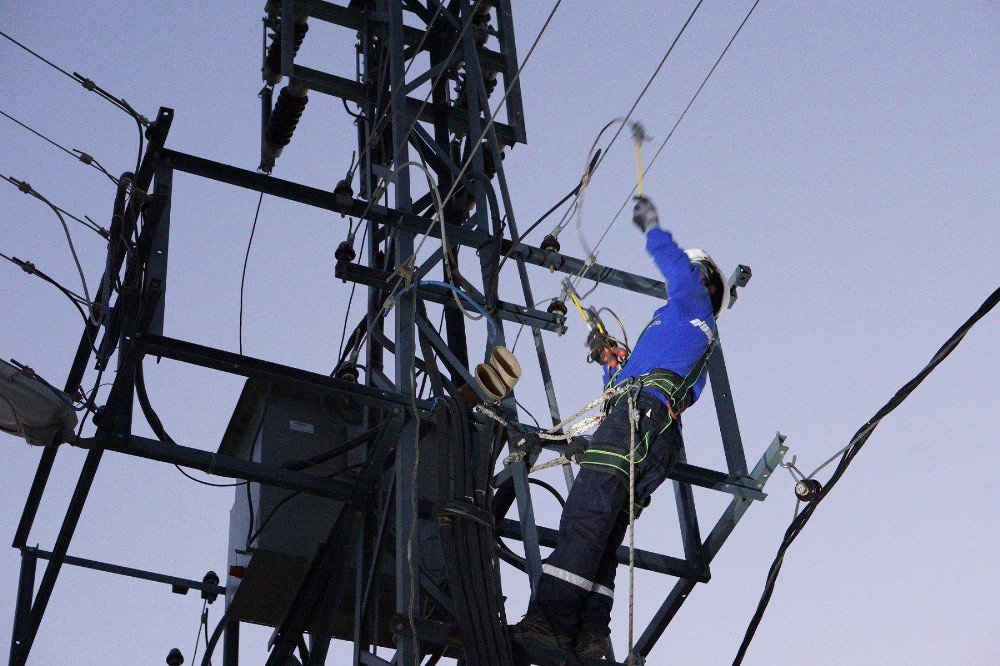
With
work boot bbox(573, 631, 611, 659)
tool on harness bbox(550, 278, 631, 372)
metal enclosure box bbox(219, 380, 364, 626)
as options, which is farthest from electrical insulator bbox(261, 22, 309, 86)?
work boot bbox(573, 631, 611, 659)

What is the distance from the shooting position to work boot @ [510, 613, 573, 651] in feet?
21.3

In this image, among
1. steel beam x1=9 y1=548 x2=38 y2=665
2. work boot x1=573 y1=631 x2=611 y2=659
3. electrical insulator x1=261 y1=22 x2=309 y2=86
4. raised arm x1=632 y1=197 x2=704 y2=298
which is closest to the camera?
work boot x1=573 y1=631 x2=611 y2=659

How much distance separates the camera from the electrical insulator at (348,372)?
826cm

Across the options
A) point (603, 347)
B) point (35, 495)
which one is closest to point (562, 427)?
point (603, 347)

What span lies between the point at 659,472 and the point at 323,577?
2131 mm

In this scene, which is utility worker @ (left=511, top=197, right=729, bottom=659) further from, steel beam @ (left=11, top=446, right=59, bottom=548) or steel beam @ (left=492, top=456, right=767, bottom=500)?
steel beam @ (left=11, top=446, right=59, bottom=548)

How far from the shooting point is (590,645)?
6.59 m

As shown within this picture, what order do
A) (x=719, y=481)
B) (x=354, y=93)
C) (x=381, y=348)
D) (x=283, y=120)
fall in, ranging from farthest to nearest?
(x=283, y=120) < (x=354, y=93) < (x=381, y=348) < (x=719, y=481)

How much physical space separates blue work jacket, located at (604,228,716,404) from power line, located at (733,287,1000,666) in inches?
37.3

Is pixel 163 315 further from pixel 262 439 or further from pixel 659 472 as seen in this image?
pixel 659 472

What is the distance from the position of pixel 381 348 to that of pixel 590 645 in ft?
9.69

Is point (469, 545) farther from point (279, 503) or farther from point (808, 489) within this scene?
point (279, 503)

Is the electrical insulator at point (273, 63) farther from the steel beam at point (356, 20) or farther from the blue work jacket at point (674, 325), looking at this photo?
the blue work jacket at point (674, 325)

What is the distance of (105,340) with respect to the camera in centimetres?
748
